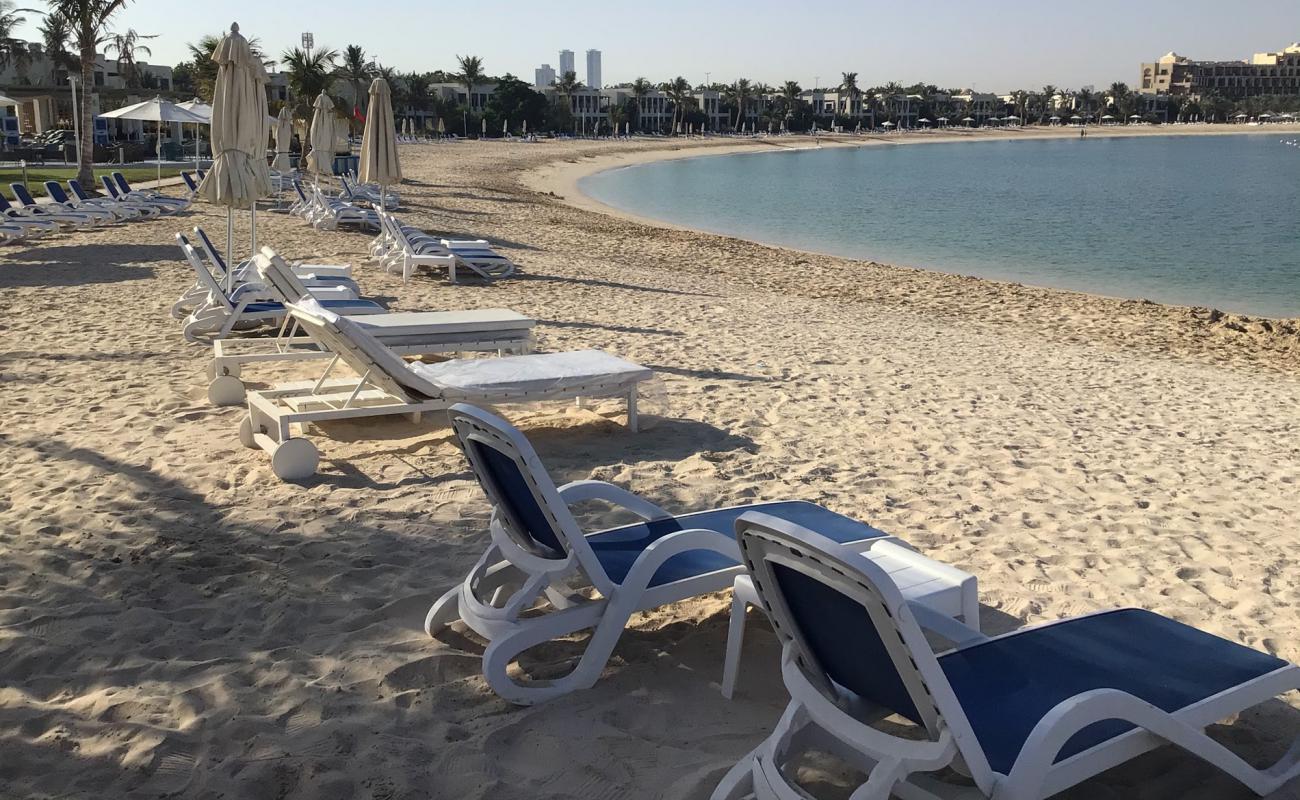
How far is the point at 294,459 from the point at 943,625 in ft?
11.0

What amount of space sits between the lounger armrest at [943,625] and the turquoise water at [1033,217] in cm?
1735

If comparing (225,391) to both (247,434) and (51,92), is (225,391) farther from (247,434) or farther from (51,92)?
(51,92)

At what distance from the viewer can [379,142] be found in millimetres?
14266

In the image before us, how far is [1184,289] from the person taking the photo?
814 inches

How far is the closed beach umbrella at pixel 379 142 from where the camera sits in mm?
14266

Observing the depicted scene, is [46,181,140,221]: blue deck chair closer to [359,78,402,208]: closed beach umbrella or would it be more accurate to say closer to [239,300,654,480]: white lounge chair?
[359,78,402,208]: closed beach umbrella

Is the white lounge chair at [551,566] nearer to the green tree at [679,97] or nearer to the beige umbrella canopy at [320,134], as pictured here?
the beige umbrella canopy at [320,134]

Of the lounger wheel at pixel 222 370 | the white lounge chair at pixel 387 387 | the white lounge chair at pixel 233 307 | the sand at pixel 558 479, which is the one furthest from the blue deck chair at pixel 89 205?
the white lounge chair at pixel 387 387

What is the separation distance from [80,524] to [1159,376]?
26.1 ft

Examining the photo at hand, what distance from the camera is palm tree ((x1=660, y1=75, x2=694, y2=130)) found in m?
134

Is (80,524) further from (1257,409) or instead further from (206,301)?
(1257,409)

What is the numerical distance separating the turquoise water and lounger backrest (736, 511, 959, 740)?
59.5 ft

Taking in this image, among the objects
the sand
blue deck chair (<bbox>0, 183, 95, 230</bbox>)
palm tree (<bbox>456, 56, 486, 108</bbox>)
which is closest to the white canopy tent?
blue deck chair (<bbox>0, 183, 95, 230</bbox>)

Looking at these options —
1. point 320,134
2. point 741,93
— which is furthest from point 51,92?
point 741,93
